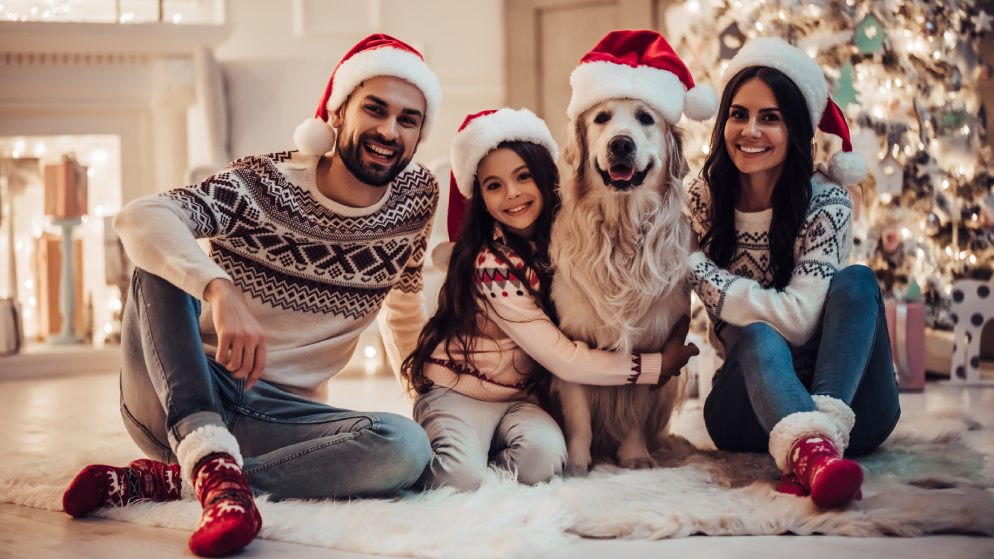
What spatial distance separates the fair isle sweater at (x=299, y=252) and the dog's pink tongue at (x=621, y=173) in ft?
1.28

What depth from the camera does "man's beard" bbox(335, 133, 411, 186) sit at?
1.87m

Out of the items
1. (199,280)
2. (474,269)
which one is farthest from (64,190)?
(199,280)

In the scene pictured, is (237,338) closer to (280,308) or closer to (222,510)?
(222,510)

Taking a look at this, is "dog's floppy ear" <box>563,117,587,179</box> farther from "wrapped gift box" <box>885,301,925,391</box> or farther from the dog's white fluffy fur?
"wrapped gift box" <box>885,301,925,391</box>

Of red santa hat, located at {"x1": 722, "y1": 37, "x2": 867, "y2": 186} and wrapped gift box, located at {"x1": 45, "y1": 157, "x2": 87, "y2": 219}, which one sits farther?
wrapped gift box, located at {"x1": 45, "y1": 157, "x2": 87, "y2": 219}

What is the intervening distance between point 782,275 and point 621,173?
1.25 feet

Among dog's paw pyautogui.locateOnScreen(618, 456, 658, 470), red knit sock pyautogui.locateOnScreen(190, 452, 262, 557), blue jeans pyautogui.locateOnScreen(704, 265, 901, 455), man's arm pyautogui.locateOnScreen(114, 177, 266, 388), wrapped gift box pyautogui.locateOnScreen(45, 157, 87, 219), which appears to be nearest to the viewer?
red knit sock pyautogui.locateOnScreen(190, 452, 262, 557)

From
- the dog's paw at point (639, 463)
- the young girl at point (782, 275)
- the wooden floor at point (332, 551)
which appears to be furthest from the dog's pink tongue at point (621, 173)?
the wooden floor at point (332, 551)

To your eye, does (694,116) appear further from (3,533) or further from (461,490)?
(3,533)

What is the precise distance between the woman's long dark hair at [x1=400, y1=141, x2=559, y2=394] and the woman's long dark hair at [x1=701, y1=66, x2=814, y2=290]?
1.06ft

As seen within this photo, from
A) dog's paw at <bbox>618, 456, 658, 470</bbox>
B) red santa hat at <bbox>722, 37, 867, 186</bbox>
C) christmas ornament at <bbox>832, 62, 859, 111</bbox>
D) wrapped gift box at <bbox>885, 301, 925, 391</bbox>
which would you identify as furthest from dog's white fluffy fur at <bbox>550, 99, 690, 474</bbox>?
christmas ornament at <bbox>832, 62, 859, 111</bbox>

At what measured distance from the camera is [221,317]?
1.49 m

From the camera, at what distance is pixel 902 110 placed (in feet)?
11.3

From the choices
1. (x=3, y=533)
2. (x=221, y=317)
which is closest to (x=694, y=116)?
(x=221, y=317)
